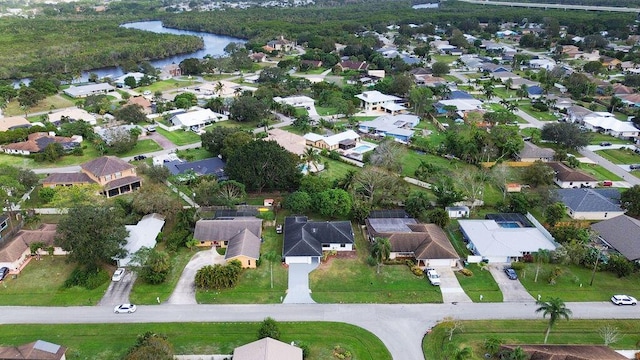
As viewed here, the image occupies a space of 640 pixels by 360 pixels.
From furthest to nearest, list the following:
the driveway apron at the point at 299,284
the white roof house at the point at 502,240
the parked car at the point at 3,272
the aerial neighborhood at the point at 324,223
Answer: the white roof house at the point at 502,240
the parked car at the point at 3,272
the driveway apron at the point at 299,284
the aerial neighborhood at the point at 324,223

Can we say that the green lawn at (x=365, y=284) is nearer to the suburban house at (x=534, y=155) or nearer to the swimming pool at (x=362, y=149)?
the swimming pool at (x=362, y=149)

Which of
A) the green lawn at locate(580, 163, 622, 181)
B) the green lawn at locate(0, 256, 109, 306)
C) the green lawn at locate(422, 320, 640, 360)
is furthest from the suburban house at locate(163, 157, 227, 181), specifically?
the green lawn at locate(580, 163, 622, 181)

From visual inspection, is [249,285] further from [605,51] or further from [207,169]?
[605,51]

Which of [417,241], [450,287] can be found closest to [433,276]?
[450,287]

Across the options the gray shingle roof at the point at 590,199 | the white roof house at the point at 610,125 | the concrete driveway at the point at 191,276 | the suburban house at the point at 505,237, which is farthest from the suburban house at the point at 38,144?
the white roof house at the point at 610,125

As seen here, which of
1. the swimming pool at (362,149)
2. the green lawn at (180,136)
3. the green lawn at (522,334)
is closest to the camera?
the green lawn at (522,334)
